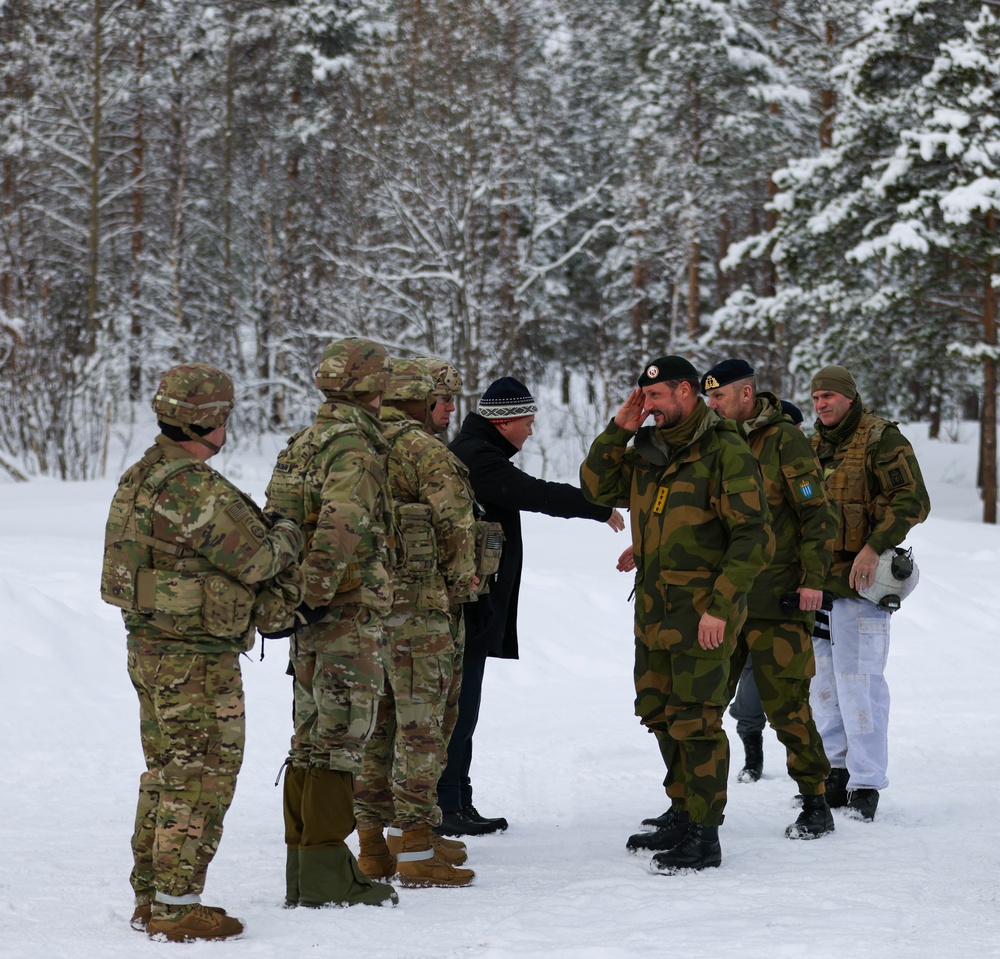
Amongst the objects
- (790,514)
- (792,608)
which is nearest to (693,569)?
(792,608)

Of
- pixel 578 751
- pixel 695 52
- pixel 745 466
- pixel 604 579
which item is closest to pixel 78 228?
pixel 695 52

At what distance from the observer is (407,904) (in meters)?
4.52

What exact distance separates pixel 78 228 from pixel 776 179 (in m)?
15.3

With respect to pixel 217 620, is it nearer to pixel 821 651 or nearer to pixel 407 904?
pixel 407 904

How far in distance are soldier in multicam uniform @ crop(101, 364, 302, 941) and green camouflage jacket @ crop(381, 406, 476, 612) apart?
0.86m

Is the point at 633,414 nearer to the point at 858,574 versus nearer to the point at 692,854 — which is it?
the point at 858,574

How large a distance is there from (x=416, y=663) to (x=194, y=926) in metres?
1.36

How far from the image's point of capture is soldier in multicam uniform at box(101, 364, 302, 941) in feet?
12.7

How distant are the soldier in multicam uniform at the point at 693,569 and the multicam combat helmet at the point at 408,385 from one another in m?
0.84

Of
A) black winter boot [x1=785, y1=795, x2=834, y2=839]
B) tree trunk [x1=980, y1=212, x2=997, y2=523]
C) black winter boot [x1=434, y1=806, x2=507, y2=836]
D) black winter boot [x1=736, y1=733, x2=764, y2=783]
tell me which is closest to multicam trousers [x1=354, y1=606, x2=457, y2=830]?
black winter boot [x1=434, y1=806, x2=507, y2=836]

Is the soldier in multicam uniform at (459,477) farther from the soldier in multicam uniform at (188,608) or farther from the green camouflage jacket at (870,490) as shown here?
the green camouflage jacket at (870,490)

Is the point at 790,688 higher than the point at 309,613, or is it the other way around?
the point at 309,613

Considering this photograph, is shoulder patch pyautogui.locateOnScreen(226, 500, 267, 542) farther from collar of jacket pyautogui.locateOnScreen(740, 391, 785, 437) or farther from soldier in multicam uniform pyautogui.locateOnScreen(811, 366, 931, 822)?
soldier in multicam uniform pyautogui.locateOnScreen(811, 366, 931, 822)

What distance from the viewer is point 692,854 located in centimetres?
503
